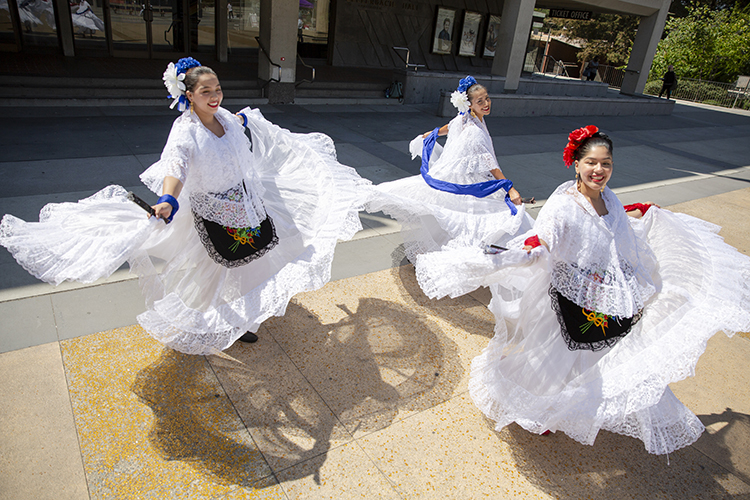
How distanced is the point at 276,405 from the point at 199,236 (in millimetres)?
1314

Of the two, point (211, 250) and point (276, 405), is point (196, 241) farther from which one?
point (276, 405)

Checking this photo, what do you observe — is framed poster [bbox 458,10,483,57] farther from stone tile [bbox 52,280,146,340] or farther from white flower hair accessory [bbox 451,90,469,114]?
Answer: stone tile [bbox 52,280,146,340]

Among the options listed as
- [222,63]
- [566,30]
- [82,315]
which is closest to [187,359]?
[82,315]

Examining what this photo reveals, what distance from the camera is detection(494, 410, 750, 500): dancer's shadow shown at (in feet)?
9.76

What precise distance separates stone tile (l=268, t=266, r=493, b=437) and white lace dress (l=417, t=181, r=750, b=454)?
0.63 meters

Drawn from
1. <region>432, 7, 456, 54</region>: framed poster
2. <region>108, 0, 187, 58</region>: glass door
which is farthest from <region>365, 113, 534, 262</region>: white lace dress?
<region>432, 7, 456, 54</region>: framed poster

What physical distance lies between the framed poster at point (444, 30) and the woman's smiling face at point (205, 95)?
19002mm

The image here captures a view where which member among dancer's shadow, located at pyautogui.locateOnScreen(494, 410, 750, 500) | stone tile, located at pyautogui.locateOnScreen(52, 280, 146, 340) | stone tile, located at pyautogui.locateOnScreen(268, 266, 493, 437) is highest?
stone tile, located at pyautogui.locateOnScreen(268, 266, 493, 437)

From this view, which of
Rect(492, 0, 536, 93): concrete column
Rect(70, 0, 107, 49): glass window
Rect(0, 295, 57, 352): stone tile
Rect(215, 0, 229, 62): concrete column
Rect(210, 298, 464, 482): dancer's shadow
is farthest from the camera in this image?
Rect(492, 0, 536, 93): concrete column

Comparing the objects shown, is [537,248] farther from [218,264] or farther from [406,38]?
[406,38]

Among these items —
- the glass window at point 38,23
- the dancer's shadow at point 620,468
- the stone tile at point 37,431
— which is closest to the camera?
the stone tile at point 37,431

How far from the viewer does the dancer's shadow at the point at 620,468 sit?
2975mm

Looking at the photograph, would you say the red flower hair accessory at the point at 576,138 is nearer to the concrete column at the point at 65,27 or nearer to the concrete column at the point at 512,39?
the concrete column at the point at 512,39

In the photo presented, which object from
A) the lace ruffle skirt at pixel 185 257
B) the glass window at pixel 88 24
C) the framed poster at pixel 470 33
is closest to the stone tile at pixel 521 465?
the lace ruffle skirt at pixel 185 257
